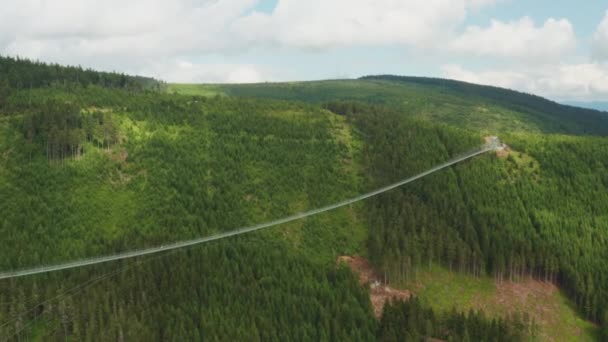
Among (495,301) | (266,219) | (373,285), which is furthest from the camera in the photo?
(266,219)

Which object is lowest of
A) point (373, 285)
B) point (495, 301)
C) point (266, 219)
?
point (495, 301)

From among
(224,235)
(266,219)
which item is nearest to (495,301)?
(266,219)

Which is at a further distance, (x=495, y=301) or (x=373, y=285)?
(x=495, y=301)

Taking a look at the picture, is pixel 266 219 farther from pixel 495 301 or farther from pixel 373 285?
pixel 495 301

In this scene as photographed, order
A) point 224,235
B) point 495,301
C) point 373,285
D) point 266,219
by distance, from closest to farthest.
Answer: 1. point 373,285
2. point 495,301
3. point 224,235
4. point 266,219

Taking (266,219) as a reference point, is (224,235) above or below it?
below

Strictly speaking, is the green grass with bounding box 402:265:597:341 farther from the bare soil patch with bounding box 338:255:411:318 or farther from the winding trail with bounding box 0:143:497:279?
the winding trail with bounding box 0:143:497:279

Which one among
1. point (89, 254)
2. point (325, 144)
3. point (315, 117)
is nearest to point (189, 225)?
point (89, 254)
